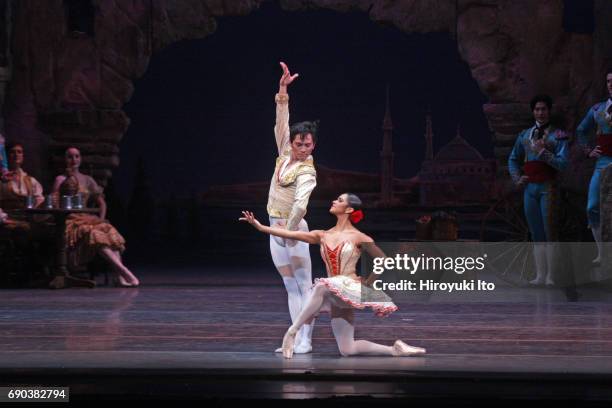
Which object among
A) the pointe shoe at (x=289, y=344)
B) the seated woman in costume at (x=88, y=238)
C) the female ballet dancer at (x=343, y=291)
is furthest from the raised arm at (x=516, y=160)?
the pointe shoe at (x=289, y=344)

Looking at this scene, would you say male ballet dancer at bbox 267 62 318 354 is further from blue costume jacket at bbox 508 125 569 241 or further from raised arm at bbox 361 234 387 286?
blue costume jacket at bbox 508 125 569 241

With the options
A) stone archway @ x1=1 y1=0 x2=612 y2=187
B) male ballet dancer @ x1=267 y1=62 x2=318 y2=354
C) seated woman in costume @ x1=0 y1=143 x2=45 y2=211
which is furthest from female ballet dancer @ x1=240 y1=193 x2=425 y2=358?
stone archway @ x1=1 y1=0 x2=612 y2=187

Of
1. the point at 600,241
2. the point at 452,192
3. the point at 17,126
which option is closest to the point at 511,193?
the point at 600,241

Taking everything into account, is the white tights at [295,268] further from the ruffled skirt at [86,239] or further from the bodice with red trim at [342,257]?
the ruffled skirt at [86,239]

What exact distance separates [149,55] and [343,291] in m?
6.91

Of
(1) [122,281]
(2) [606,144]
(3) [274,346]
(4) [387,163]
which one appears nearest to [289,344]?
(3) [274,346]

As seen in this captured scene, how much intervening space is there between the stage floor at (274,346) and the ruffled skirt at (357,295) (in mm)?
237

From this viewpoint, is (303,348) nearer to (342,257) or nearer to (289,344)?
(289,344)

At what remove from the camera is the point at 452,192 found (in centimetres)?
1234

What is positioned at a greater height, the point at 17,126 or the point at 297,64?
the point at 297,64

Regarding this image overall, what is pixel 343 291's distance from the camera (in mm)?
5438

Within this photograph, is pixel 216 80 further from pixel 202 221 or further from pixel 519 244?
pixel 519 244

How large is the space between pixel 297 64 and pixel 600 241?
477 cm

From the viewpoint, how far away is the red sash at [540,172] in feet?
30.9
